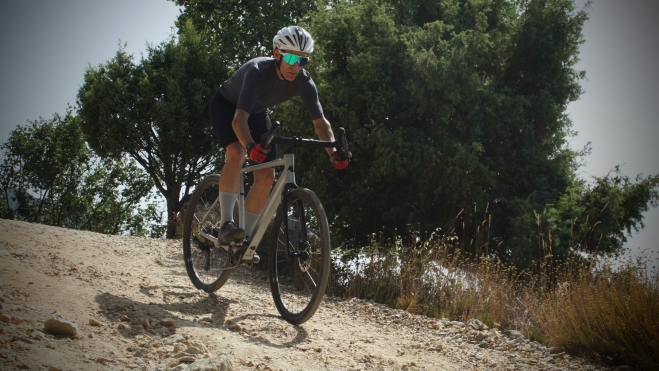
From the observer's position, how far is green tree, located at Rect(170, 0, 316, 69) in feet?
61.1

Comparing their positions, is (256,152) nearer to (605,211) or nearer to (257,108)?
(257,108)

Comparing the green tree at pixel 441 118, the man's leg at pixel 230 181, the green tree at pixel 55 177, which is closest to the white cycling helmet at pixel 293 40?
the man's leg at pixel 230 181

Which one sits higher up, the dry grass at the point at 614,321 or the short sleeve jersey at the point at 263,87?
the short sleeve jersey at the point at 263,87

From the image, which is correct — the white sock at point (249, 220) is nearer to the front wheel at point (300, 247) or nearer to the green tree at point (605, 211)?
the front wheel at point (300, 247)

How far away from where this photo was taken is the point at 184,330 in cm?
423

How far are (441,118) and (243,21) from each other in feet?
32.9

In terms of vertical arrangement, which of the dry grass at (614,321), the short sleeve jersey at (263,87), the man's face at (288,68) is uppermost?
the man's face at (288,68)

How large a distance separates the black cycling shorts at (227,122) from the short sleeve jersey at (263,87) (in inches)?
3.6

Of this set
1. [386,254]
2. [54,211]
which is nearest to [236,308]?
[386,254]

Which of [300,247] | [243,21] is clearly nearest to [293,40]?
[300,247]

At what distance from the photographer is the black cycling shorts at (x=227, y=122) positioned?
17.6 ft

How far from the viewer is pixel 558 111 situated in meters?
13.3

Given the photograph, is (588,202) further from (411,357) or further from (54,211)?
(54,211)

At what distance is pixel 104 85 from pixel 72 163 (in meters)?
10.1
